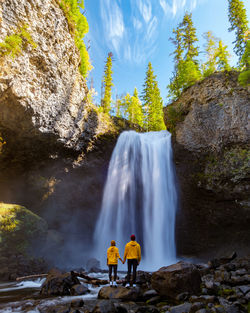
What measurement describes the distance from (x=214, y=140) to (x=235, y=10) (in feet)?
55.4

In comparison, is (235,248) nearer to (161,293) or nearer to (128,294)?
(161,293)

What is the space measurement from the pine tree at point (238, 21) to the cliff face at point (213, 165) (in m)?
8.65

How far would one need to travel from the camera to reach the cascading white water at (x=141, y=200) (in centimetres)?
1739

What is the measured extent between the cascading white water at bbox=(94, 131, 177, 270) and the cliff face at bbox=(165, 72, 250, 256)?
1198 mm

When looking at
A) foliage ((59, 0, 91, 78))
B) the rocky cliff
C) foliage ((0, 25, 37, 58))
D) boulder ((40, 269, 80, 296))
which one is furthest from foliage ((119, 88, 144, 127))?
boulder ((40, 269, 80, 296))

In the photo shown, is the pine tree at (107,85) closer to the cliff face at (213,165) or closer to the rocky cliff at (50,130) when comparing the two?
the rocky cliff at (50,130)

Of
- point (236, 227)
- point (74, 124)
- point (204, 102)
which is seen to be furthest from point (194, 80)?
point (236, 227)

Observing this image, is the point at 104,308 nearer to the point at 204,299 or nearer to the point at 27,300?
the point at 204,299

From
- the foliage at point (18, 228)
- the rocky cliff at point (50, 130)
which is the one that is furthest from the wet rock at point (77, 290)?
the rocky cliff at point (50, 130)

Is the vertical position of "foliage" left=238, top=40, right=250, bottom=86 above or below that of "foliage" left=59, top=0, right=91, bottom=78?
below

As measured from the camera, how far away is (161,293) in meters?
6.55

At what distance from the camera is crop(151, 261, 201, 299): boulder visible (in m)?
6.35

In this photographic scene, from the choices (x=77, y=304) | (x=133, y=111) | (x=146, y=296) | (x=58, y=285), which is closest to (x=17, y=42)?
(x=58, y=285)

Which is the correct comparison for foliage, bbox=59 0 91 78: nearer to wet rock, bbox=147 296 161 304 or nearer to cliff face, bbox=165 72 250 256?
cliff face, bbox=165 72 250 256
